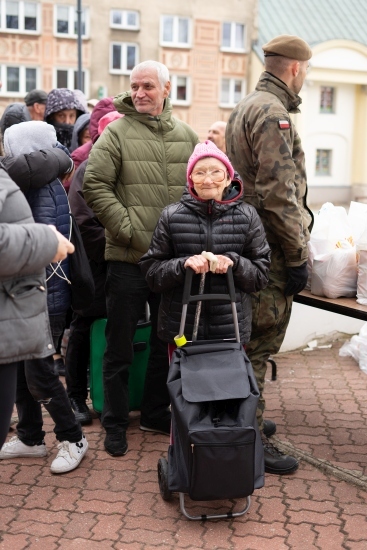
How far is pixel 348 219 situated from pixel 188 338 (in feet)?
4.47

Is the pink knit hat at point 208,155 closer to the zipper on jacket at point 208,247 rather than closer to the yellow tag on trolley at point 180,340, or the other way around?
the zipper on jacket at point 208,247

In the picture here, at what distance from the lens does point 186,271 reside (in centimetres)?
347

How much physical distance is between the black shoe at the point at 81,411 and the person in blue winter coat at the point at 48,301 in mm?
566

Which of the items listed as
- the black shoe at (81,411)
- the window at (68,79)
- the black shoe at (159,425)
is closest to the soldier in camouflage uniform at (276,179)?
the black shoe at (159,425)

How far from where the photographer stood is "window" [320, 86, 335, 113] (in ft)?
112

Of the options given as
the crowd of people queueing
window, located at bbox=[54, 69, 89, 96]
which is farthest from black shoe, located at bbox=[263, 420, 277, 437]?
window, located at bbox=[54, 69, 89, 96]

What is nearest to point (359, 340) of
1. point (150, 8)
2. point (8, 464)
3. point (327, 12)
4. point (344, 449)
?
point (344, 449)

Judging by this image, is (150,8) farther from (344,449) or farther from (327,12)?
(344,449)

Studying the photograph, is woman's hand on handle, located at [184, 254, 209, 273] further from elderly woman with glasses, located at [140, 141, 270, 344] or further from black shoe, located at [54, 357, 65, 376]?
black shoe, located at [54, 357, 65, 376]

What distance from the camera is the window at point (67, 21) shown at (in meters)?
31.8

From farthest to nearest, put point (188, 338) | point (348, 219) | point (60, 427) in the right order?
point (348, 219) < point (60, 427) < point (188, 338)

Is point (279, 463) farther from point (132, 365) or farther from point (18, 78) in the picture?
point (18, 78)

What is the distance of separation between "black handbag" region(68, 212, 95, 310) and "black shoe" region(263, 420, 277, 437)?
1397 mm

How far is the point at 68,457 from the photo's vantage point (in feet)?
13.3
